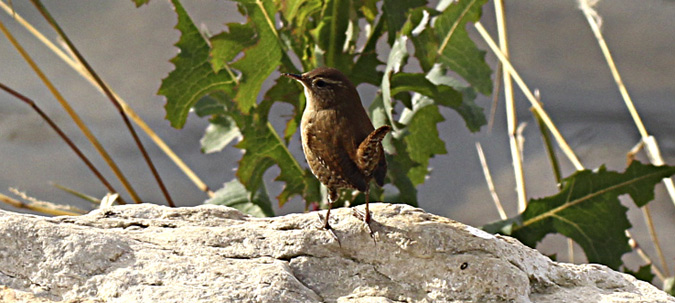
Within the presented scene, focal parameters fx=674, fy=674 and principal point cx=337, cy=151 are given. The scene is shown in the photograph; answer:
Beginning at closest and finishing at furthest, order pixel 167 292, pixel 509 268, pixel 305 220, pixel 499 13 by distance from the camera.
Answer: pixel 167 292 → pixel 509 268 → pixel 305 220 → pixel 499 13

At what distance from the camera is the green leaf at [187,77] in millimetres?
2398

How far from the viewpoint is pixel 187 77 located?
8.00ft

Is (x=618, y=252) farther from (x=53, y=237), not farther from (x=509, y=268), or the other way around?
(x=53, y=237)

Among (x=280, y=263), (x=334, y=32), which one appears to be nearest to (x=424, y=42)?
(x=334, y=32)

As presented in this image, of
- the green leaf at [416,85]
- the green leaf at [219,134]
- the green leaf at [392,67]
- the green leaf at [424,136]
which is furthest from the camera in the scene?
the green leaf at [219,134]

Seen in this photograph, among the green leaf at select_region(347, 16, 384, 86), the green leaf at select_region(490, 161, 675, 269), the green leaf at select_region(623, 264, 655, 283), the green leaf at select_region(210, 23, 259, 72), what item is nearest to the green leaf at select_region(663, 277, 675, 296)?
the green leaf at select_region(623, 264, 655, 283)

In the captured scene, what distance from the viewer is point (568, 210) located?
2.38 metres

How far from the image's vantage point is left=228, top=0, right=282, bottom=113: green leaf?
2.25 metres

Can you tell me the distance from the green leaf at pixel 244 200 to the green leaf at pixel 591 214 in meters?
0.83

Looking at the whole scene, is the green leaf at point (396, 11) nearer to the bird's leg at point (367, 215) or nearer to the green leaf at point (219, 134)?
the green leaf at point (219, 134)

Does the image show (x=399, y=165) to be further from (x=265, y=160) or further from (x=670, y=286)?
(x=670, y=286)

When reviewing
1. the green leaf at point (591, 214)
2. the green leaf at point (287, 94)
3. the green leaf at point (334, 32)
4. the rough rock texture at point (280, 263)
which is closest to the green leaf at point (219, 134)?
the green leaf at point (287, 94)

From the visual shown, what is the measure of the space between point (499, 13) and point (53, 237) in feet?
6.36

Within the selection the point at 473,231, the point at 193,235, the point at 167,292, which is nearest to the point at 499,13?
the point at 473,231
